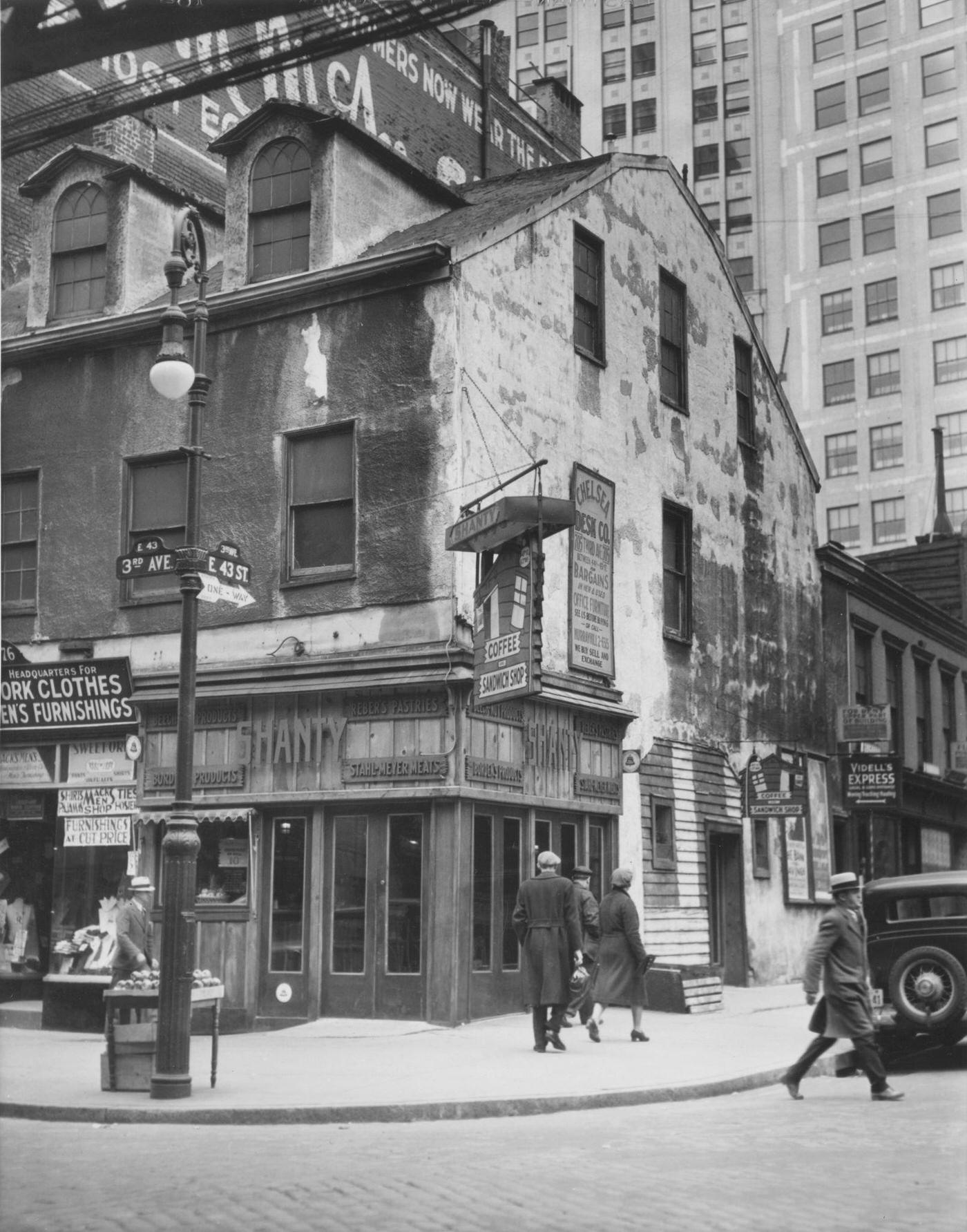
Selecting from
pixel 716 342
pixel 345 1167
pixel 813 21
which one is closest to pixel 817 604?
pixel 716 342

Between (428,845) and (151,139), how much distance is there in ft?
35.7

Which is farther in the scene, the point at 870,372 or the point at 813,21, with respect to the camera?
the point at 870,372

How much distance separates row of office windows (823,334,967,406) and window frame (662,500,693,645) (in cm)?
738

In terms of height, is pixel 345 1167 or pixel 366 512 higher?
pixel 366 512

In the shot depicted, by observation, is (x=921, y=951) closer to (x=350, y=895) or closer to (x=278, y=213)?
(x=350, y=895)

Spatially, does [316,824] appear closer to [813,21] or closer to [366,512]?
[366,512]

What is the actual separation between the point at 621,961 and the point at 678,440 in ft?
30.8

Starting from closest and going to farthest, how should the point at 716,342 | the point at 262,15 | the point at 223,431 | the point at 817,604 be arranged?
the point at 262,15 → the point at 223,431 → the point at 716,342 → the point at 817,604

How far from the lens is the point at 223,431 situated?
1900cm

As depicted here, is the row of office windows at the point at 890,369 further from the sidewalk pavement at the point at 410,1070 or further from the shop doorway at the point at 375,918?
the shop doorway at the point at 375,918

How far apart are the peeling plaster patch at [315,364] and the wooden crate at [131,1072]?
8535 millimetres

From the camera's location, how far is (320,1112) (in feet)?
37.0

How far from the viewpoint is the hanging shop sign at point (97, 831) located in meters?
18.9

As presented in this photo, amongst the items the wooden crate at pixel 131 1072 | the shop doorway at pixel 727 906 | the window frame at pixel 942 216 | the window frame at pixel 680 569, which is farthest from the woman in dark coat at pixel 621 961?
the window frame at pixel 942 216
